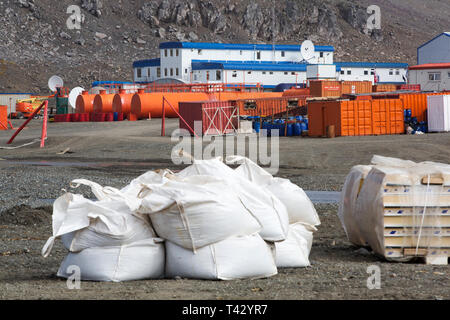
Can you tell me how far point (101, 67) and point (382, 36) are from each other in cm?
5725

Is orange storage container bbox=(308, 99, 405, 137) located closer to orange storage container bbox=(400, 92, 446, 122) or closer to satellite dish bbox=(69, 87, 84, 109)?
orange storage container bbox=(400, 92, 446, 122)

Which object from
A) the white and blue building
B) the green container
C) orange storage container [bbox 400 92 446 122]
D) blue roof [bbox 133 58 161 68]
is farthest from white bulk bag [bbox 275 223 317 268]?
blue roof [bbox 133 58 161 68]

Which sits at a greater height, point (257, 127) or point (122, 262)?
point (257, 127)

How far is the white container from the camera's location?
30.4 metres

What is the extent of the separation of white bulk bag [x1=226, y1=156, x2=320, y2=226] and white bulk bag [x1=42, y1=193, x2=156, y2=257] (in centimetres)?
162

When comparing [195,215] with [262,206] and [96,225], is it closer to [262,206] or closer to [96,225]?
[262,206]

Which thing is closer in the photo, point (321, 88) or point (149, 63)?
point (321, 88)

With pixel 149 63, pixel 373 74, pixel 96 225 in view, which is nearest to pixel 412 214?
pixel 96 225

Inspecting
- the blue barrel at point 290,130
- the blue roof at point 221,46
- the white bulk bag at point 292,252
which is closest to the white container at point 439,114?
the blue barrel at point 290,130

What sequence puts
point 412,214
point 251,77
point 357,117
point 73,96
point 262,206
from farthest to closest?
1. point 251,77
2. point 73,96
3. point 357,117
4. point 412,214
5. point 262,206

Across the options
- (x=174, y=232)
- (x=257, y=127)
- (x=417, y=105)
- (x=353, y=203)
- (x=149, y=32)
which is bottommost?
(x=174, y=232)

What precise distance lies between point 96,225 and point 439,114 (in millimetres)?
25431

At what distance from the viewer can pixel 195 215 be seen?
7148 millimetres
